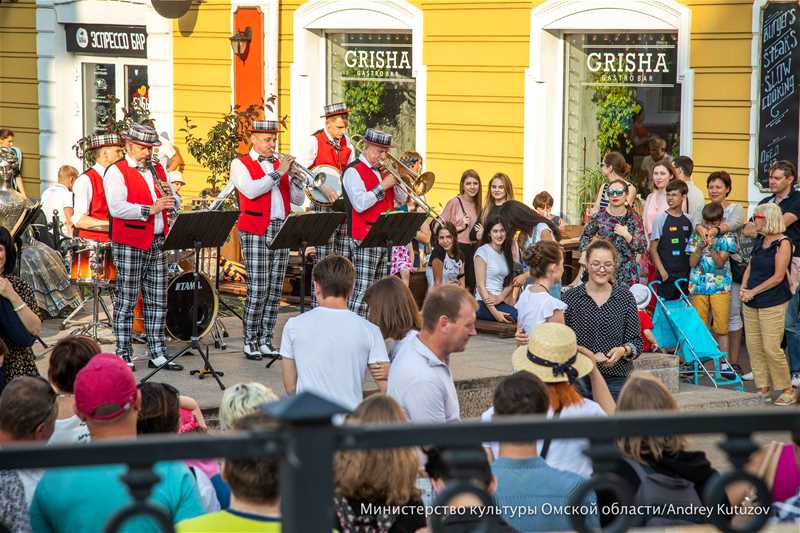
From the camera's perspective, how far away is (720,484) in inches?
113

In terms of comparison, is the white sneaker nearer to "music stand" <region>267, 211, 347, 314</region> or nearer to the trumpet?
"music stand" <region>267, 211, 347, 314</region>

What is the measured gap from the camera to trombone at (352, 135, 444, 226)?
11.0m

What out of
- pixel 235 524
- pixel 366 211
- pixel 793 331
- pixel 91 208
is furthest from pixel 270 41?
pixel 235 524

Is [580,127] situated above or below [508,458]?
above

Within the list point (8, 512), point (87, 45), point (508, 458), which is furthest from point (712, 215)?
point (87, 45)

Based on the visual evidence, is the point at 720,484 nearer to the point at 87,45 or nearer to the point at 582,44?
the point at 582,44

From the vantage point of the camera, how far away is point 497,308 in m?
11.2

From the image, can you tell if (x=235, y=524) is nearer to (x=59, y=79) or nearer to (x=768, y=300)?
(x=768, y=300)

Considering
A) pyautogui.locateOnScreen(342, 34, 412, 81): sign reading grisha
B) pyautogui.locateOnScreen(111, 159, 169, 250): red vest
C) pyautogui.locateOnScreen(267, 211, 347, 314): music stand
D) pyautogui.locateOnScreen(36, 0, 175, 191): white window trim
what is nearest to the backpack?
pyautogui.locateOnScreen(267, 211, 347, 314): music stand

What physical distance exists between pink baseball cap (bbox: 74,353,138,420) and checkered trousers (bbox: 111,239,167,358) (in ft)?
16.2

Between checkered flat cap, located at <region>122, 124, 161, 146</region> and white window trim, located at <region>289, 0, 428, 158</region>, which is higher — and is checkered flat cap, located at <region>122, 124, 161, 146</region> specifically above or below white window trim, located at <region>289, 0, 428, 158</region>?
below

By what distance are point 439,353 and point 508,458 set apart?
1.32 meters

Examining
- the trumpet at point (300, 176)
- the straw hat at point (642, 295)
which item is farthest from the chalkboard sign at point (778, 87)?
the trumpet at point (300, 176)

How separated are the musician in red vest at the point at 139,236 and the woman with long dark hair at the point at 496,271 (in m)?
2.75
